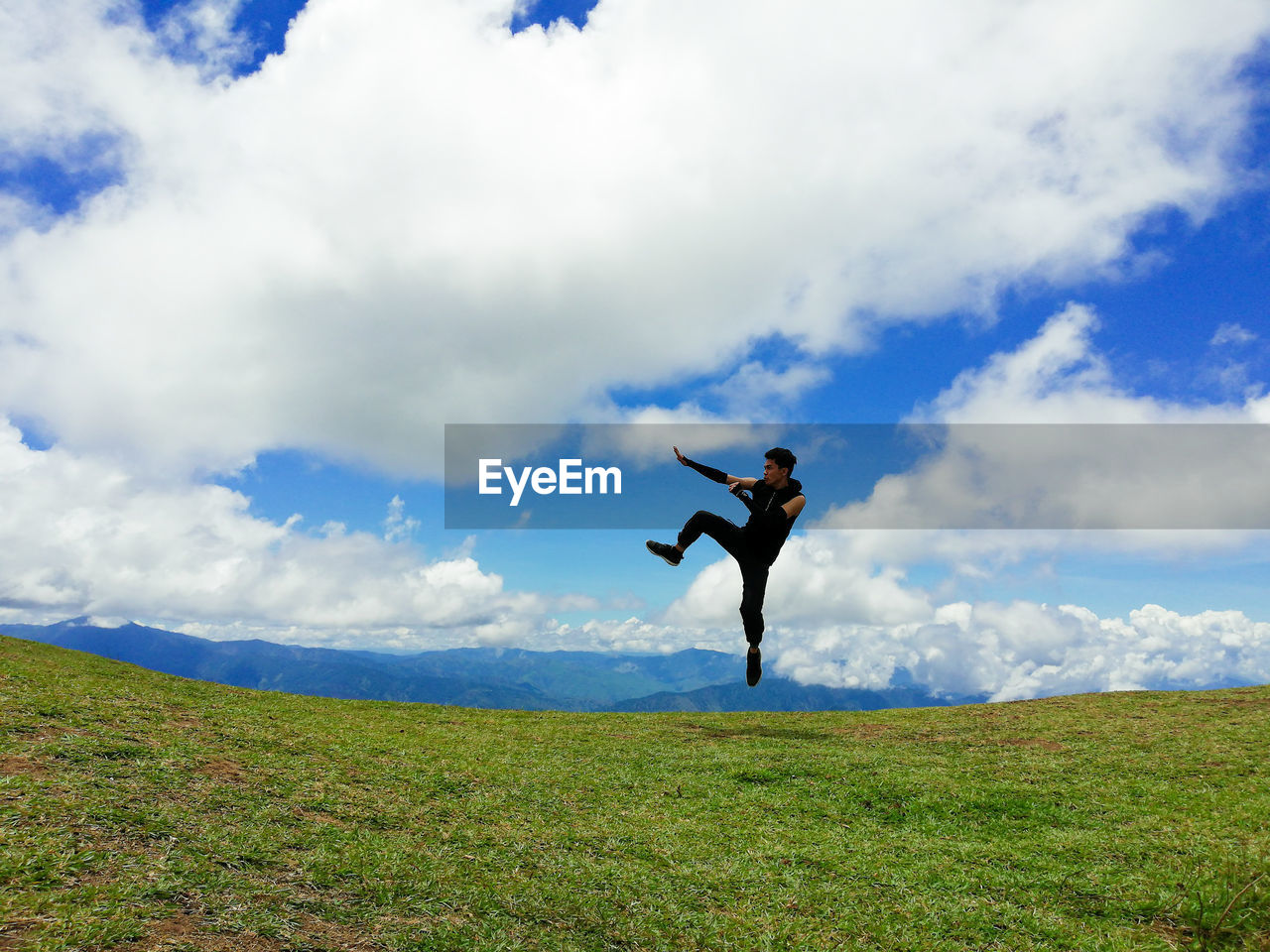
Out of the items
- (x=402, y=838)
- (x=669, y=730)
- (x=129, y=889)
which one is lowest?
(x=669, y=730)

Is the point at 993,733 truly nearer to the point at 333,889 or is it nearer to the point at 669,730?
the point at 669,730

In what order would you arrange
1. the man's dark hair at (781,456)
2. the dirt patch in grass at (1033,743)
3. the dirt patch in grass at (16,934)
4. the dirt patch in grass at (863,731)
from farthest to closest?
the dirt patch in grass at (863,731)
the dirt patch in grass at (1033,743)
the man's dark hair at (781,456)
the dirt patch in grass at (16,934)

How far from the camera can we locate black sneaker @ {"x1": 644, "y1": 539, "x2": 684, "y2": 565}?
33.4 ft

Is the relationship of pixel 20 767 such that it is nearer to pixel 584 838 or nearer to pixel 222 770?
pixel 222 770

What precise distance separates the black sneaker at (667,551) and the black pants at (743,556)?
203 mm

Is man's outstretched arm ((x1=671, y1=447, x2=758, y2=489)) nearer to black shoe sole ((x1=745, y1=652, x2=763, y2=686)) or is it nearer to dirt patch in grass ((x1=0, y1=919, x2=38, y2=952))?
black shoe sole ((x1=745, y1=652, x2=763, y2=686))

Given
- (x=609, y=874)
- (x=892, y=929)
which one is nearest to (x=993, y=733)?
(x=892, y=929)

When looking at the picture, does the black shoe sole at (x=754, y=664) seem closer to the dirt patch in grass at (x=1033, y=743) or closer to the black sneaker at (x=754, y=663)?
the black sneaker at (x=754, y=663)

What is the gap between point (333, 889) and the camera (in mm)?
8203

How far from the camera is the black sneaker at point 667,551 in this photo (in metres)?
10.2

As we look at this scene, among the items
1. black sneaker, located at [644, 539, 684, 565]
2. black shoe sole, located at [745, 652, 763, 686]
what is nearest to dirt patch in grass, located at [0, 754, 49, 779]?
black sneaker, located at [644, 539, 684, 565]

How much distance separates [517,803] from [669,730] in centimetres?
1127

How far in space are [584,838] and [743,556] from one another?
6.33m

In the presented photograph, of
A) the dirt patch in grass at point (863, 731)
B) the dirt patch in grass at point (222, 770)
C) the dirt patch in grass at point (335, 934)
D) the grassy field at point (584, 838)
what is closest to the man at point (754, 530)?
the grassy field at point (584, 838)
